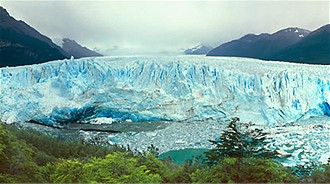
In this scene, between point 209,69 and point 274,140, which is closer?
point 274,140

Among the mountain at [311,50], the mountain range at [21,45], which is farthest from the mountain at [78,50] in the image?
the mountain at [311,50]

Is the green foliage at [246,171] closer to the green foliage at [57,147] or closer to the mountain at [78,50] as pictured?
the green foliage at [57,147]

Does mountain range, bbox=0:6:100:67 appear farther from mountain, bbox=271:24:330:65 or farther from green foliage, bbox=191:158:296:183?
green foliage, bbox=191:158:296:183

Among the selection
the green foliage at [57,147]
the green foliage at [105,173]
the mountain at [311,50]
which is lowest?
the green foliage at [57,147]

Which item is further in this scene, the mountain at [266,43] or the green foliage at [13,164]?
the mountain at [266,43]

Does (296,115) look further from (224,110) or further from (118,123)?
(118,123)

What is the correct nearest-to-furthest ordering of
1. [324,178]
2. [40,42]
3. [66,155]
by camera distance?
1. [324,178]
2. [66,155]
3. [40,42]

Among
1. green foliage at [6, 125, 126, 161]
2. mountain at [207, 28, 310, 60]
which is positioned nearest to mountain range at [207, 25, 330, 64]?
mountain at [207, 28, 310, 60]

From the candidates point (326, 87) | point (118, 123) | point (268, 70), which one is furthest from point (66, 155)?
point (326, 87)

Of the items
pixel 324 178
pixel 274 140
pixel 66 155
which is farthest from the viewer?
pixel 274 140
